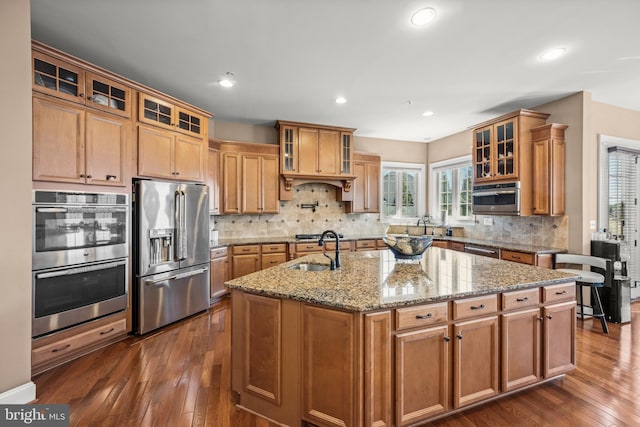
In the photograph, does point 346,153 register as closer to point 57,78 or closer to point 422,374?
point 57,78

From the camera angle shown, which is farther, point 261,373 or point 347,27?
point 347,27

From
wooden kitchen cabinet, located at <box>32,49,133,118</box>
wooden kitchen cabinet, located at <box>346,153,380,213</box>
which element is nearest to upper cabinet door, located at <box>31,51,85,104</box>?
wooden kitchen cabinet, located at <box>32,49,133,118</box>

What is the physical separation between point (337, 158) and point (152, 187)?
2998mm

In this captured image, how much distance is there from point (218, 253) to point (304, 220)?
5.75 feet

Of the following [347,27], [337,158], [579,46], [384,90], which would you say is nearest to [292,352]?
[347,27]

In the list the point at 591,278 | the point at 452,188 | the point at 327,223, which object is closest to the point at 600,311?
the point at 591,278

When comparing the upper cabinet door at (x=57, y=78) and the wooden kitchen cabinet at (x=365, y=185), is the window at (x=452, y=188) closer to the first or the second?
the wooden kitchen cabinet at (x=365, y=185)

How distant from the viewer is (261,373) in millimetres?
1833

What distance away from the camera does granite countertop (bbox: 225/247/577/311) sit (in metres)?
1.66

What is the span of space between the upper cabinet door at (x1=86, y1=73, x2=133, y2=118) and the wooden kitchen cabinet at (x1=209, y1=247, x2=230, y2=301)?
206 centimetres

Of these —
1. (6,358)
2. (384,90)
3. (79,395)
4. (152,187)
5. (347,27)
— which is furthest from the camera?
(384,90)

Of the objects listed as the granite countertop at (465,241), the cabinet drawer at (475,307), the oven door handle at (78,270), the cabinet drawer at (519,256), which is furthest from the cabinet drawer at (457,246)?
the oven door handle at (78,270)

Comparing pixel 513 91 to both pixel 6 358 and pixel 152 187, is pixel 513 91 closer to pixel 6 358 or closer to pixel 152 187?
pixel 152 187

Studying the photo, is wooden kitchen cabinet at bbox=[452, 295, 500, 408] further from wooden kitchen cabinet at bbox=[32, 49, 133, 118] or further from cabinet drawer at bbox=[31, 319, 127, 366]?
wooden kitchen cabinet at bbox=[32, 49, 133, 118]
